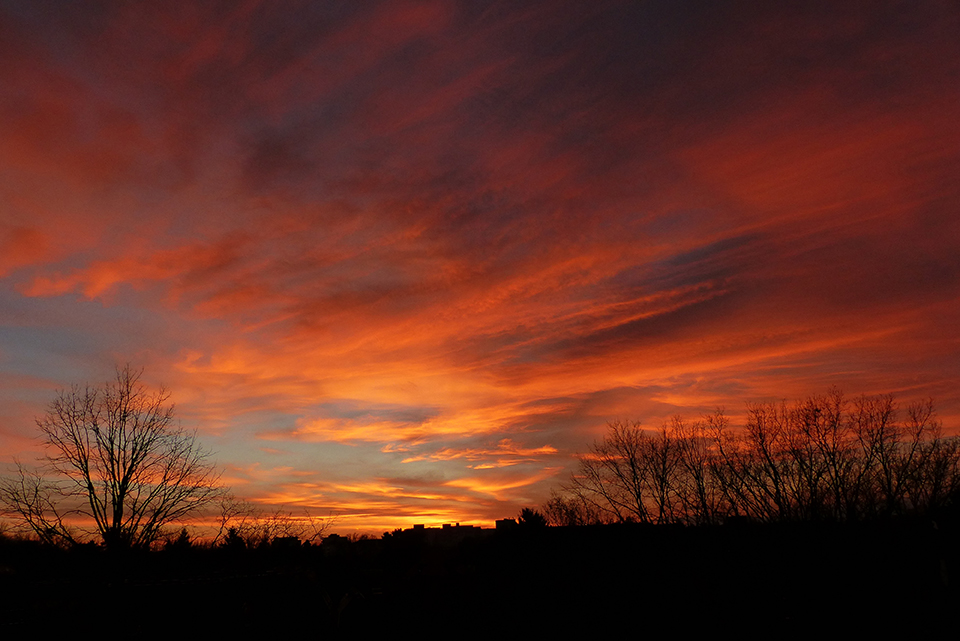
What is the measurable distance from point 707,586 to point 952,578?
11.6 m

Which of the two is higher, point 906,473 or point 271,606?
point 906,473

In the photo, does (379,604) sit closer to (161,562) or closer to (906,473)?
(161,562)

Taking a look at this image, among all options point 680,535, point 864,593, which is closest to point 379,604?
point 680,535

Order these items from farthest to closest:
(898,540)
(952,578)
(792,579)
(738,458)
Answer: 1. (738,458)
2. (898,540)
3. (792,579)
4. (952,578)

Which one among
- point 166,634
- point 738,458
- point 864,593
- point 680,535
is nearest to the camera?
point 166,634

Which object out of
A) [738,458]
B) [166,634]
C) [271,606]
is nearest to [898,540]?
[738,458]

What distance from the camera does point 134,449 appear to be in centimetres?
2825

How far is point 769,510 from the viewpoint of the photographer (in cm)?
5334

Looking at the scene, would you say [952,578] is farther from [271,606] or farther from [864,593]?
[271,606]

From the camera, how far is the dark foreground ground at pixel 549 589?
2495 cm

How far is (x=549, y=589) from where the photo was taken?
4028cm

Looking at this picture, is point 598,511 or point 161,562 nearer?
point 161,562

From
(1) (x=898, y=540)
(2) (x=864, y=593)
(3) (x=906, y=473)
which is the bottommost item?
(2) (x=864, y=593)

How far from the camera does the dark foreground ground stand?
24.9 m
